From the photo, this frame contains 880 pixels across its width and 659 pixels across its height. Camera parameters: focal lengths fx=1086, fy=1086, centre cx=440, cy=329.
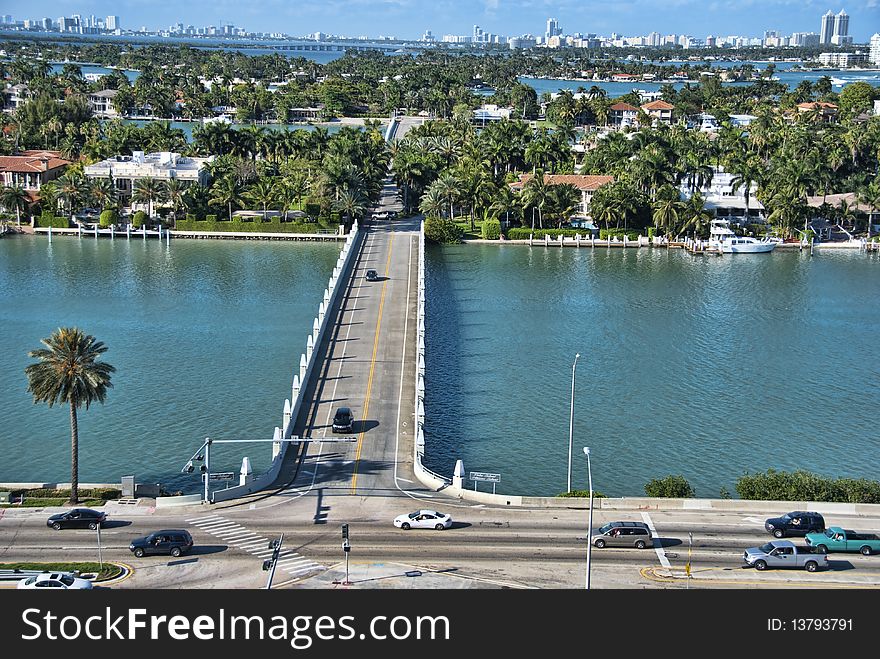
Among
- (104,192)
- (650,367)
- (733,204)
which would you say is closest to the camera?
(650,367)

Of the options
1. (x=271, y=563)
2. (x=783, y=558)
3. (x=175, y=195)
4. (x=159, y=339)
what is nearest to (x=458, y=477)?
(x=271, y=563)

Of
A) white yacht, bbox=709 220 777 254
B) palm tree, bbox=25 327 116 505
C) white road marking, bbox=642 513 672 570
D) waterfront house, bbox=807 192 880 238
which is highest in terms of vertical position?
waterfront house, bbox=807 192 880 238

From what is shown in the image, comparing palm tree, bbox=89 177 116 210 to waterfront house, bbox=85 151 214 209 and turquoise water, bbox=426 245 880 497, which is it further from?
turquoise water, bbox=426 245 880 497

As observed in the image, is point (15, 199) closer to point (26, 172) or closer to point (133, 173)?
point (26, 172)

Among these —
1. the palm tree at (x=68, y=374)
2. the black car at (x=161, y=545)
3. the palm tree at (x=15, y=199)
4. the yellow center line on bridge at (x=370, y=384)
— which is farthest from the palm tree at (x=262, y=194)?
the black car at (x=161, y=545)

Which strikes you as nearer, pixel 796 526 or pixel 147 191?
pixel 796 526

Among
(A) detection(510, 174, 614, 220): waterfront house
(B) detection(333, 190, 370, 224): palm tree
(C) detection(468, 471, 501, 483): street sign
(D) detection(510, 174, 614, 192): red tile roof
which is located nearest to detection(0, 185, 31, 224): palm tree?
(B) detection(333, 190, 370, 224): palm tree
